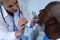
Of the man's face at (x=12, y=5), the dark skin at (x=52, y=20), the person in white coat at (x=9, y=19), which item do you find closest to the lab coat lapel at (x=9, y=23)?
the person in white coat at (x=9, y=19)

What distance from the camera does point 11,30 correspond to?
1385mm

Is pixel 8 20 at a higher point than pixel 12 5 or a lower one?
lower

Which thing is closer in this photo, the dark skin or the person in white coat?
the dark skin

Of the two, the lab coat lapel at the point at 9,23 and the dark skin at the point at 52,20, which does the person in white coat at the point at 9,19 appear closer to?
the lab coat lapel at the point at 9,23

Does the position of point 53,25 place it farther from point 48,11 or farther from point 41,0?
point 41,0

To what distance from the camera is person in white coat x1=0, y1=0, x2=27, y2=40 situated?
1.28 m

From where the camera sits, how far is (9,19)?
1.38 m

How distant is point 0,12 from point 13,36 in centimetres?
24

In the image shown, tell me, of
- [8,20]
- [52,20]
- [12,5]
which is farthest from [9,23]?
[52,20]

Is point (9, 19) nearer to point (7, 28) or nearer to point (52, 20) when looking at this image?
point (7, 28)

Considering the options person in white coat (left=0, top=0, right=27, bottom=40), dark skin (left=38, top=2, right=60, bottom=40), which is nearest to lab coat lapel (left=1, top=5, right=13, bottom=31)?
person in white coat (left=0, top=0, right=27, bottom=40)

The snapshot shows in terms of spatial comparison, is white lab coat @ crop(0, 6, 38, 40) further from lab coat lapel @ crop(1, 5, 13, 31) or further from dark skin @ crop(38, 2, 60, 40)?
dark skin @ crop(38, 2, 60, 40)

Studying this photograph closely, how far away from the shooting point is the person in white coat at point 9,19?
1.28 metres

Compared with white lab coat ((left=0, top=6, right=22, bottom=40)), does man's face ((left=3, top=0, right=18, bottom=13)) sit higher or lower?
higher
